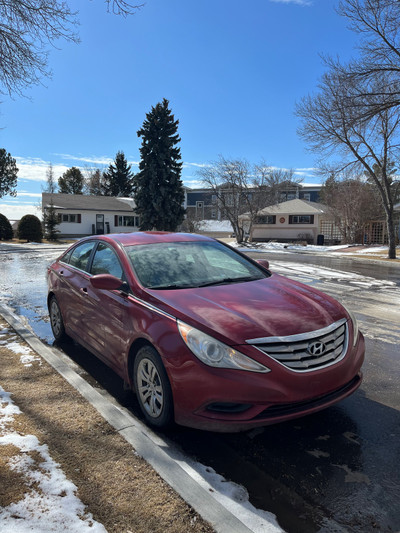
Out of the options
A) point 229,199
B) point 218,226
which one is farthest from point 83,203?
point 218,226

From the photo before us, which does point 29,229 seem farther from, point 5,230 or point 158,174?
point 158,174

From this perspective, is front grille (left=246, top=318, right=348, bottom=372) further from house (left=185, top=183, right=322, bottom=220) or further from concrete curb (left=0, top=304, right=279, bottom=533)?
house (left=185, top=183, right=322, bottom=220)

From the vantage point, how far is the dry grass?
7.11ft

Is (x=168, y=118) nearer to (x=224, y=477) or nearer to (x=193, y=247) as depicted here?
(x=193, y=247)

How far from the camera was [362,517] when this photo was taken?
2.27 metres

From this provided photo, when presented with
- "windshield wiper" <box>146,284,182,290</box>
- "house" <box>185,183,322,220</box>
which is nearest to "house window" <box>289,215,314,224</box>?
"house" <box>185,183,322,220</box>

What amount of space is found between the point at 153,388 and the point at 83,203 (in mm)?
42351

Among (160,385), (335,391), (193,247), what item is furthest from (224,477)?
(193,247)

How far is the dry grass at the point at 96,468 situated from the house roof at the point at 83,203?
124ft

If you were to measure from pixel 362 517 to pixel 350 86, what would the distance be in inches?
692

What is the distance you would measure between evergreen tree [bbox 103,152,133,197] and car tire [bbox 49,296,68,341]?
62.2m

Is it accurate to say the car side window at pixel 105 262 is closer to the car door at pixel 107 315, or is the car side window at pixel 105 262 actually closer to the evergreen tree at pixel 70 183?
the car door at pixel 107 315

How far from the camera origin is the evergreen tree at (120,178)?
65.5 m

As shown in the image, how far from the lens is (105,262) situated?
4398mm
